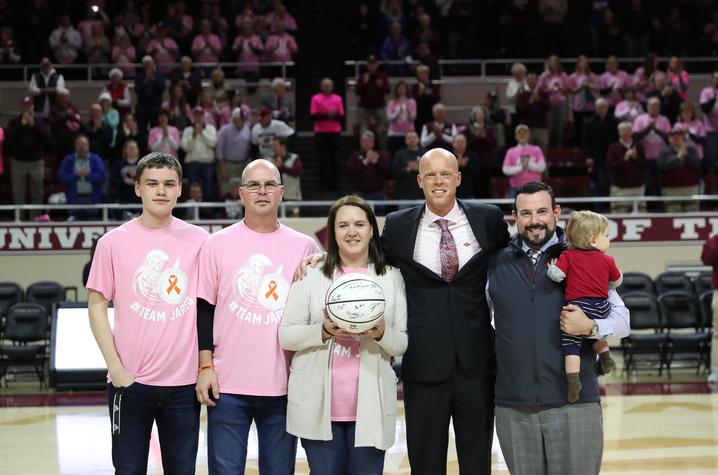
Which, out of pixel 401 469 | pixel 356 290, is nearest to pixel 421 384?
pixel 356 290

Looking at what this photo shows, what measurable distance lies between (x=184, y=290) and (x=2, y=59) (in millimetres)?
14958

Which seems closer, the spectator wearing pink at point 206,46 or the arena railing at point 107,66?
the arena railing at point 107,66

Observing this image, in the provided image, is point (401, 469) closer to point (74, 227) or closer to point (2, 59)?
point (74, 227)

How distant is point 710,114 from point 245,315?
43.3ft

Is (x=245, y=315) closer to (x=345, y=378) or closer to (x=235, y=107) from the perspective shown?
(x=345, y=378)

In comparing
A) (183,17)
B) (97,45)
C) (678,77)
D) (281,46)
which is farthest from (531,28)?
(97,45)

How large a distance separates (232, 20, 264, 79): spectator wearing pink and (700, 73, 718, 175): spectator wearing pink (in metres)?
7.11

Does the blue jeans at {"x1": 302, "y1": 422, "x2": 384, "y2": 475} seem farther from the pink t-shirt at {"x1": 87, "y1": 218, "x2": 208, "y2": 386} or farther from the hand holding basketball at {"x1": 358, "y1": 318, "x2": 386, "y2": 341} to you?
the pink t-shirt at {"x1": 87, "y1": 218, "x2": 208, "y2": 386}

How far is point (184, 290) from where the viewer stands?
5.64m

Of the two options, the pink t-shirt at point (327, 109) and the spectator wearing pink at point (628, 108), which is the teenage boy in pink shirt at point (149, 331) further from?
the spectator wearing pink at point (628, 108)

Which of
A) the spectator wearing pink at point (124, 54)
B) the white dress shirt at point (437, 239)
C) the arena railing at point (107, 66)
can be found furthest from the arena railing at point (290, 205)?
the white dress shirt at point (437, 239)

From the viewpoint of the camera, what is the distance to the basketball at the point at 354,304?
5.32 metres

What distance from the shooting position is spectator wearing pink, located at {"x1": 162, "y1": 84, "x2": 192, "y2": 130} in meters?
16.7

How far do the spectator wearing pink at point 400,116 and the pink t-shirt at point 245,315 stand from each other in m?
11.5
